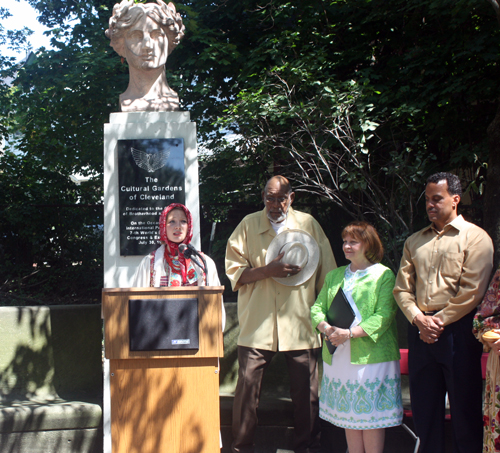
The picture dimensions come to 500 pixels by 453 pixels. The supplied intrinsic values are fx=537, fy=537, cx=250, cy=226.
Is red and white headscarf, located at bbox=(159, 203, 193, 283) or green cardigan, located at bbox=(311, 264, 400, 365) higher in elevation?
red and white headscarf, located at bbox=(159, 203, 193, 283)

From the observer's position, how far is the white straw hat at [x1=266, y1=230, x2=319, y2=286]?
3.97 metres

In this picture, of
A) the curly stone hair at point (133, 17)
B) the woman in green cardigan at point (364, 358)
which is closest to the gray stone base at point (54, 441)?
the woman in green cardigan at point (364, 358)

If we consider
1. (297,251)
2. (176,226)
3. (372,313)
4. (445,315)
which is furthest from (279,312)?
(445,315)

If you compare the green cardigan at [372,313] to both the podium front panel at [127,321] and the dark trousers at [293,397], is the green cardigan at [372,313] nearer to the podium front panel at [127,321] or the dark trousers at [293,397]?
the dark trousers at [293,397]

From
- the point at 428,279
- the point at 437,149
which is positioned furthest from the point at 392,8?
the point at 428,279

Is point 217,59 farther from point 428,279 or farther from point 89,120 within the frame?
point 428,279

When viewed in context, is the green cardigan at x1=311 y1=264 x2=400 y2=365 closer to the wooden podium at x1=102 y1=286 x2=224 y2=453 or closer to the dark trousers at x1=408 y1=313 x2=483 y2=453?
the dark trousers at x1=408 y1=313 x2=483 y2=453

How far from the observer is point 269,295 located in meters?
4.03

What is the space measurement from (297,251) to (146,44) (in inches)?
86.7

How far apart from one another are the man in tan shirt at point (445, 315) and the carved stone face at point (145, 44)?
258 centimetres

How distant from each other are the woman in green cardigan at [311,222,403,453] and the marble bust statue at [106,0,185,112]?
85.3 inches

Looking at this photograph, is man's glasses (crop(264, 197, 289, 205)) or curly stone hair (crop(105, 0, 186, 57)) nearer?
man's glasses (crop(264, 197, 289, 205))

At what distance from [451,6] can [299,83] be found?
71.3 inches

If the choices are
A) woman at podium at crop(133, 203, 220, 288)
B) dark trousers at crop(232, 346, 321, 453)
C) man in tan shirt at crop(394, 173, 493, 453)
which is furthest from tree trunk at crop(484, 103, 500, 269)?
woman at podium at crop(133, 203, 220, 288)
